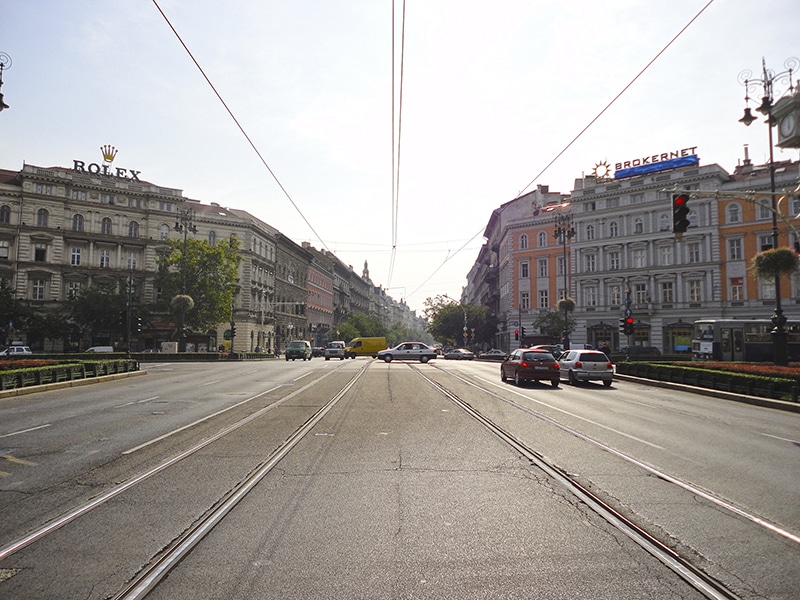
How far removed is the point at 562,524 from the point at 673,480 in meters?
2.53

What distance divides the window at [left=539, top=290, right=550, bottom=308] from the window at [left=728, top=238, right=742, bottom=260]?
18695mm

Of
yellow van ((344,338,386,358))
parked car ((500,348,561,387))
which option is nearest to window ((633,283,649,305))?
yellow van ((344,338,386,358))

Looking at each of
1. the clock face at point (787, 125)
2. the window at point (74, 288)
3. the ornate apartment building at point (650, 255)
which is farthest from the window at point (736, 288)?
the window at point (74, 288)

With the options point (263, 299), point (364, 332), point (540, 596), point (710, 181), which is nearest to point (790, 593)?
point (540, 596)

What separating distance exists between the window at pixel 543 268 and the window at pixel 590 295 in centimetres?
555

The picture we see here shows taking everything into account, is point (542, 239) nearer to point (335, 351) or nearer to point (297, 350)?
point (335, 351)

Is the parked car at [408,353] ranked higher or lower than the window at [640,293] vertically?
lower

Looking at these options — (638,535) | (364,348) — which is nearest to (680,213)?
(638,535)

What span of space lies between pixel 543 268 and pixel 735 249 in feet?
64.6

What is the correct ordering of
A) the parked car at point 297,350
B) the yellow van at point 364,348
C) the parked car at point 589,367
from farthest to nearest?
the yellow van at point 364,348
the parked car at point 297,350
the parked car at point 589,367

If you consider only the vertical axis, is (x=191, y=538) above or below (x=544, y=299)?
below

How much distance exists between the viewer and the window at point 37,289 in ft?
194

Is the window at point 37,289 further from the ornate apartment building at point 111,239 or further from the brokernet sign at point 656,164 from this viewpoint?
the brokernet sign at point 656,164

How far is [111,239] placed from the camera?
2502 inches
